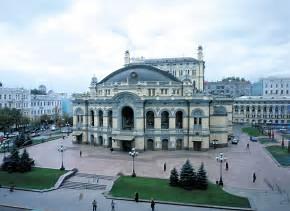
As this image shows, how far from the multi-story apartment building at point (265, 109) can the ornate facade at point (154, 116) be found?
5135cm

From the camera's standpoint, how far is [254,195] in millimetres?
27594

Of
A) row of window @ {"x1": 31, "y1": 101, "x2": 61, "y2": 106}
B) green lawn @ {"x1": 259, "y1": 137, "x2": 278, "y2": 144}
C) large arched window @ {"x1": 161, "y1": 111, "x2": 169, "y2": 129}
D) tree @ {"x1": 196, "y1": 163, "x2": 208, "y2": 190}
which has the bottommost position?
tree @ {"x1": 196, "y1": 163, "x2": 208, "y2": 190}

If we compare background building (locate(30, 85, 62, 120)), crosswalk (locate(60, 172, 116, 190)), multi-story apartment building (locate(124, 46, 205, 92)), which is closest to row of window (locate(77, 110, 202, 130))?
crosswalk (locate(60, 172, 116, 190))

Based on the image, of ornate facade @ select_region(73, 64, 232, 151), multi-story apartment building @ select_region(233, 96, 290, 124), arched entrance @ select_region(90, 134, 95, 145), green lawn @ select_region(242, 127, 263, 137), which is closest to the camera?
ornate facade @ select_region(73, 64, 232, 151)

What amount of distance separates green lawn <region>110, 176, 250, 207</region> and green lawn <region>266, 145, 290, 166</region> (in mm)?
16595

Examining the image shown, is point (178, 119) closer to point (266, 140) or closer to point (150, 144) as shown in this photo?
point (150, 144)

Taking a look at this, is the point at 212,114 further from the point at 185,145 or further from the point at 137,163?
the point at 137,163

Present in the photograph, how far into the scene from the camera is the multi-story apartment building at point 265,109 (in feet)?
322

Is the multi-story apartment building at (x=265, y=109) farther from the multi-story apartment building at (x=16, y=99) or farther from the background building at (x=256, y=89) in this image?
the multi-story apartment building at (x=16, y=99)

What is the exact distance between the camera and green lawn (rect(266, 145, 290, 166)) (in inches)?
1642

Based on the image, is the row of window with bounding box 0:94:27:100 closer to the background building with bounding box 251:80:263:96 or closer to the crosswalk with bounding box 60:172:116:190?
the crosswalk with bounding box 60:172:116:190

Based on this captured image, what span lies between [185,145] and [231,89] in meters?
99.3

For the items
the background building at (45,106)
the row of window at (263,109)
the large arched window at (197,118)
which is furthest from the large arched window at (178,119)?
the row of window at (263,109)

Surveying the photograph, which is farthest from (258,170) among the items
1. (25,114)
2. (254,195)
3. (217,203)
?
(25,114)
